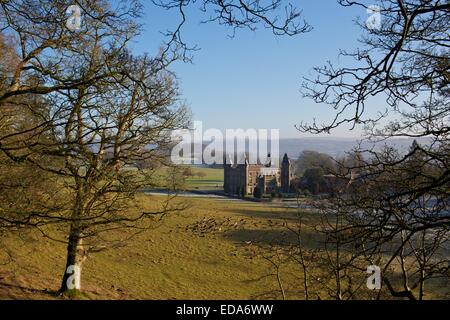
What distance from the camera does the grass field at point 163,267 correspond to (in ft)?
40.1

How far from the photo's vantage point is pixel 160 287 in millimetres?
14648

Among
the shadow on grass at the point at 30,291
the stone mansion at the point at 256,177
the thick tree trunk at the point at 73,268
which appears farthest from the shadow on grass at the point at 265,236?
the stone mansion at the point at 256,177

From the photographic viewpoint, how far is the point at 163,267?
17.5 meters

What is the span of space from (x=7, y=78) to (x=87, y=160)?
6.30ft

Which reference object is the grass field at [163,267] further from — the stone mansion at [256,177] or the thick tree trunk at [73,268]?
the stone mansion at [256,177]

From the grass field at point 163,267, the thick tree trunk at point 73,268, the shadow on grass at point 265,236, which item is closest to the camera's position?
the thick tree trunk at point 73,268

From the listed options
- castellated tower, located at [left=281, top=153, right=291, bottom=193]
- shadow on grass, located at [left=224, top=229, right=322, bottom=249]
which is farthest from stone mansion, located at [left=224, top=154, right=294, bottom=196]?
shadow on grass, located at [left=224, top=229, right=322, bottom=249]

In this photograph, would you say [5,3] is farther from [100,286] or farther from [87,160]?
[100,286]

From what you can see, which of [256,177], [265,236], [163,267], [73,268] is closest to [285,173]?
[256,177]

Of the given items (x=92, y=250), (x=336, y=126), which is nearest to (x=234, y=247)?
(x=92, y=250)

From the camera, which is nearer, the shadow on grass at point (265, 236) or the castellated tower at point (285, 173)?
the shadow on grass at point (265, 236)

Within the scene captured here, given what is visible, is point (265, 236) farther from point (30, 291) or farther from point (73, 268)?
point (30, 291)

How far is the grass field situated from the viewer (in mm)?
12211
